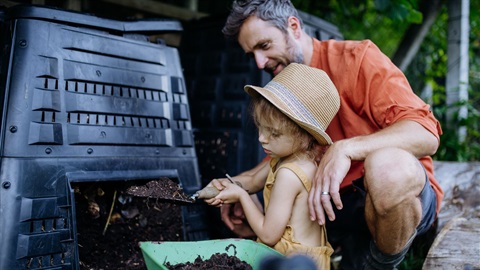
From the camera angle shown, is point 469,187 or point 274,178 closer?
point 274,178

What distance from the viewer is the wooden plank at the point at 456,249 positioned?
2029mm

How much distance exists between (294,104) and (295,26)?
804mm

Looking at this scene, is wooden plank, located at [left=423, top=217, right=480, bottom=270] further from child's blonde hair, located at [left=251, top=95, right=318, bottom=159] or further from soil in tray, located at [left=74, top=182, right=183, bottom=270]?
soil in tray, located at [left=74, top=182, right=183, bottom=270]

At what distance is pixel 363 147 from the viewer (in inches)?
77.9

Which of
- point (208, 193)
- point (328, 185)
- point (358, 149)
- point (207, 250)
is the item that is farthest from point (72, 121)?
point (358, 149)

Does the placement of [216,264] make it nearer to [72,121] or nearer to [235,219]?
[235,219]

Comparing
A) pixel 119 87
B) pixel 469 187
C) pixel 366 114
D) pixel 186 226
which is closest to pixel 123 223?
pixel 186 226

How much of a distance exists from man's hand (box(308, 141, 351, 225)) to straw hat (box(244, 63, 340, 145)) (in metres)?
0.10

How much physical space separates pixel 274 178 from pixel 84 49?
1037 mm

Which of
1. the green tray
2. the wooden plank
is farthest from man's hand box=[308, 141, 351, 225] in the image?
the wooden plank

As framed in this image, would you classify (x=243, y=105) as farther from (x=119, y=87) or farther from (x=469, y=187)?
(x=469, y=187)

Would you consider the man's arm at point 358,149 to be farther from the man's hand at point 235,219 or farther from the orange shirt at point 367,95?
the man's hand at point 235,219

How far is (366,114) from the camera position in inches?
91.0

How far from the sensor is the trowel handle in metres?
1.97
